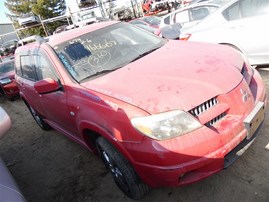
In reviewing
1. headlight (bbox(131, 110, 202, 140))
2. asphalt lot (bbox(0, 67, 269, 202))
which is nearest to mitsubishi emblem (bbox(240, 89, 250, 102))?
headlight (bbox(131, 110, 202, 140))

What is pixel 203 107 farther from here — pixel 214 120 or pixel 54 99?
pixel 54 99

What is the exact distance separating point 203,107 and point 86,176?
1858 millimetres

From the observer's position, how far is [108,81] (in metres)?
2.63

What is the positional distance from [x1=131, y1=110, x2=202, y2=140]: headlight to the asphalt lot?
846 millimetres

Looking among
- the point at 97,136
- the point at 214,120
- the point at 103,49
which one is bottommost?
the point at 97,136

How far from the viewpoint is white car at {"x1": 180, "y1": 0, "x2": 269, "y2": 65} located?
425 cm

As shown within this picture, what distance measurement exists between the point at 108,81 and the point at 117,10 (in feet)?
74.3

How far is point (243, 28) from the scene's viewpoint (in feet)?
14.6

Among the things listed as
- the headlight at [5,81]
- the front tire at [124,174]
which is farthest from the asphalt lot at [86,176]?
the headlight at [5,81]

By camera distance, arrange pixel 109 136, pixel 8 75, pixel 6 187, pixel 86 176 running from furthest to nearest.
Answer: pixel 8 75, pixel 86 176, pixel 109 136, pixel 6 187

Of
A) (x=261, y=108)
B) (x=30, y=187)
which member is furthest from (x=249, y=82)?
(x=30, y=187)

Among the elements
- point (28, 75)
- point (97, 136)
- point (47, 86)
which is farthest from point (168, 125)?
point (28, 75)

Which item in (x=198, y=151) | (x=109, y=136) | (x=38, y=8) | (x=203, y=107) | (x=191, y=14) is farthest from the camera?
(x=38, y=8)

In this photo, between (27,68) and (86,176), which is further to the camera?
(27,68)
